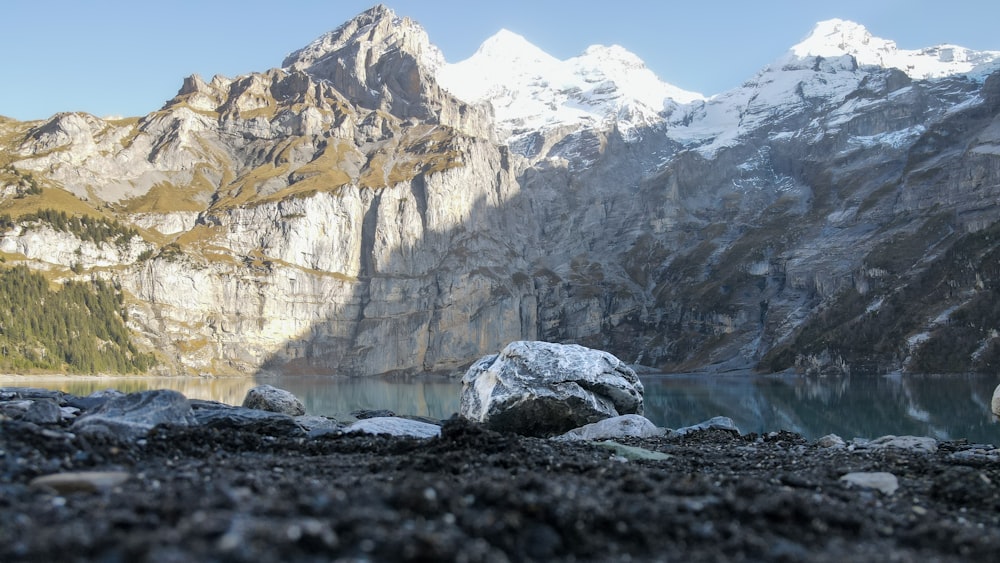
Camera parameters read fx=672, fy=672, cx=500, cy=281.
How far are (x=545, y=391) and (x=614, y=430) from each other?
3382mm

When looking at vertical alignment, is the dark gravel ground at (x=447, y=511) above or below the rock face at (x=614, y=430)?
above

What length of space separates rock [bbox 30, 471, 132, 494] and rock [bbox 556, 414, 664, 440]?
19.5m

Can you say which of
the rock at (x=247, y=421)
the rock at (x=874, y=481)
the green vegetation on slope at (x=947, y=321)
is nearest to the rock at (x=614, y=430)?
the rock at (x=247, y=421)

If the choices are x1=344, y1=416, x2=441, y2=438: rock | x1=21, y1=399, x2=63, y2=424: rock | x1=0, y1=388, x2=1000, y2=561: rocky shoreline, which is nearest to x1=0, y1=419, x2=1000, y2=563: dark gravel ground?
x1=0, y1=388, x2=1000, y2=561: rocky shoreline

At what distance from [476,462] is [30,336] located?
176245mm

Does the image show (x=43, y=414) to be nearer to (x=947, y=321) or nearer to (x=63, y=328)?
(x=63, y=328)

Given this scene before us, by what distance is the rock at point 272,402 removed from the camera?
3167cm

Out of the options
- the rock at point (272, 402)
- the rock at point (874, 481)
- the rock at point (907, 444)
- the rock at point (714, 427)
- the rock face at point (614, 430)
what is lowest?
the rock at point (714, 427)

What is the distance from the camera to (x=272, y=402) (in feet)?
105

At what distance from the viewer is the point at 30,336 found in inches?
5994

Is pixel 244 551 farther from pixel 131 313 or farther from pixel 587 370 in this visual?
pixel 131 313

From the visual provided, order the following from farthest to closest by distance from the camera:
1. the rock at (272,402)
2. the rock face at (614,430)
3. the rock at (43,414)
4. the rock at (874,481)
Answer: the rock at (272,402), the rock face at (614,430), the rock at (43,414), the rock at (874,481)

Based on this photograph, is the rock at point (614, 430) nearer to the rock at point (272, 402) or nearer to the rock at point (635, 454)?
the rock at point (635, 454)

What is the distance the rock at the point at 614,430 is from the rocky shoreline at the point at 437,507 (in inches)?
524
